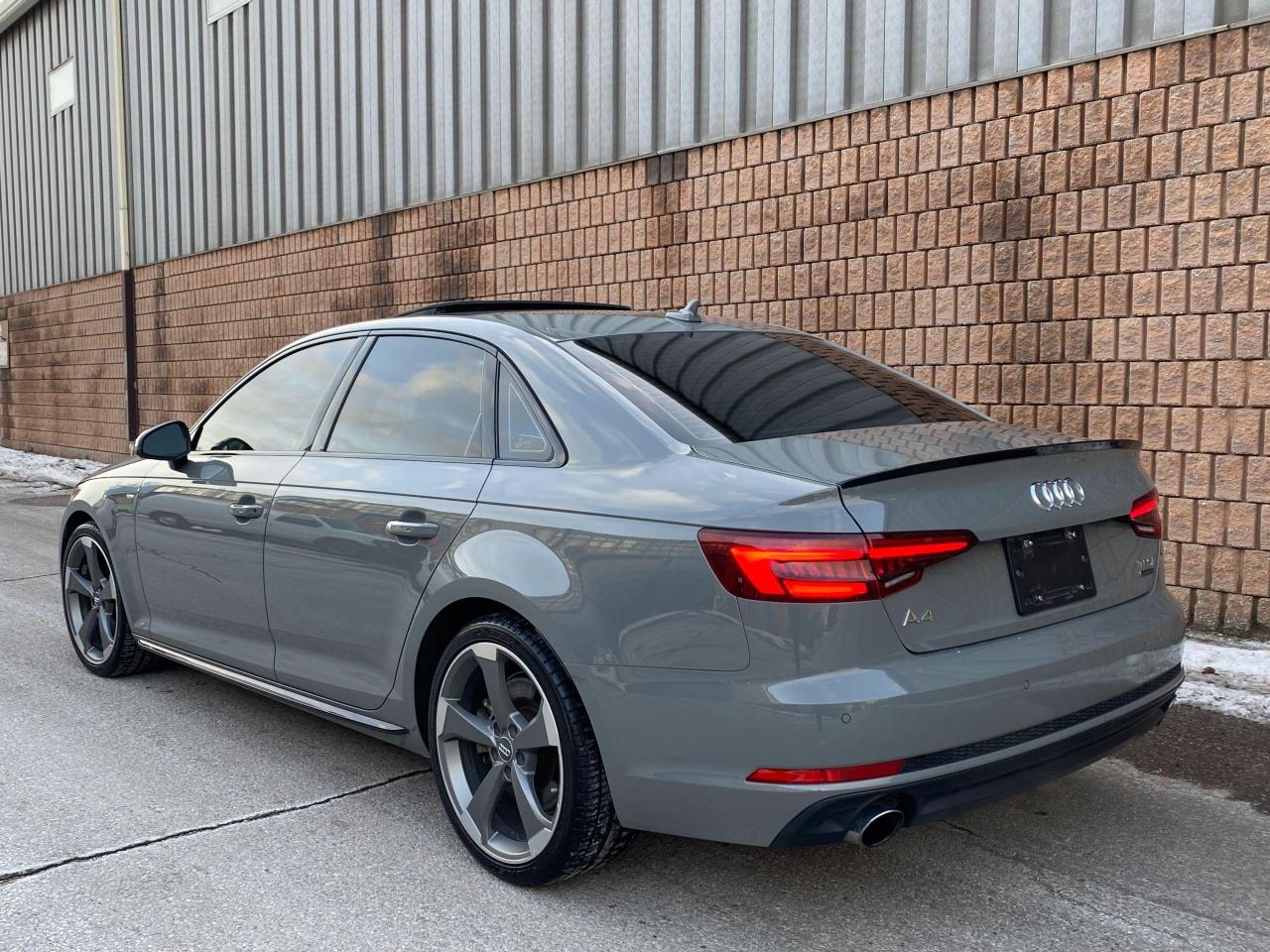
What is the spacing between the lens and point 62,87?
1786cm

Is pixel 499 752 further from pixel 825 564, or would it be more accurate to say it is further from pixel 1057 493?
pixel 1057 493

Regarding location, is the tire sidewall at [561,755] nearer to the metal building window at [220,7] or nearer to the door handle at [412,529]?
the door handle at [412,529]

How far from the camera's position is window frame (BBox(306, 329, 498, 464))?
3.56 metres

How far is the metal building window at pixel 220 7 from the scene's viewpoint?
13.9m

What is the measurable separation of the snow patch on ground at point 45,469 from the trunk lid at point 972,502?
13997 millimetres

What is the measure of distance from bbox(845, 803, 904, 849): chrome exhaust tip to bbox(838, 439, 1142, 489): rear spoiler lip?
0.74m

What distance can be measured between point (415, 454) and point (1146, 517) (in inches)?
86.3

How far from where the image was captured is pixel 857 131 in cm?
738

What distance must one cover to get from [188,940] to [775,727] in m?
1.60

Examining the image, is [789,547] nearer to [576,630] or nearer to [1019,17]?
[576,630]

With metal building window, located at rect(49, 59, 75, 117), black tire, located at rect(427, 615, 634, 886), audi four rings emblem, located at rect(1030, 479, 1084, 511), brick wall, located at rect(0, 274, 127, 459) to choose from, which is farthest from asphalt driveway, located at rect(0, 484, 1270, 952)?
metal building window, located at rect(49, 59, 75, 117)

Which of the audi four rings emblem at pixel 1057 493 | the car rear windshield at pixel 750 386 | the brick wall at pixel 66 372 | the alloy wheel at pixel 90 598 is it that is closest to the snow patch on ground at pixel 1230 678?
the car rear windshield at pixel 750 386

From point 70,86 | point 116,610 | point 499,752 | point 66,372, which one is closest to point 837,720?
point 499,752

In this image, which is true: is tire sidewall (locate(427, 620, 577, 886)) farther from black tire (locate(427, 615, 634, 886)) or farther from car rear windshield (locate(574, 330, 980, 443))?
car rear windshield (locate(574, 330, 980, 443))
